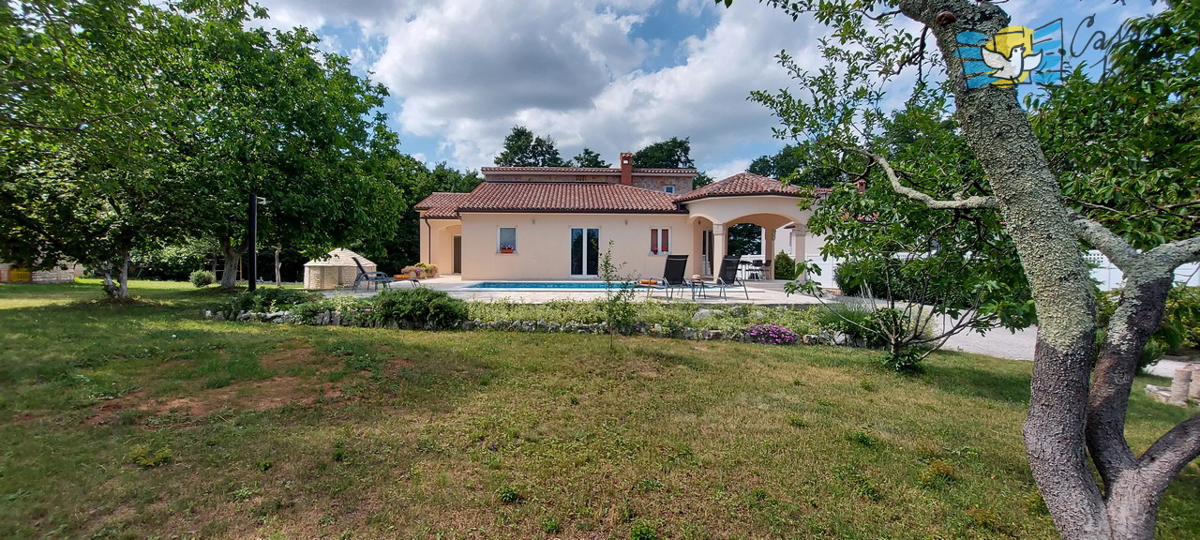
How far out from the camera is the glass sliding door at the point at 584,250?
60.0 ft

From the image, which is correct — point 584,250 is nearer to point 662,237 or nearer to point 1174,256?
point 662,237

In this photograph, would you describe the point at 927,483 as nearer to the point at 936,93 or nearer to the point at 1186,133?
the point at 1186,133

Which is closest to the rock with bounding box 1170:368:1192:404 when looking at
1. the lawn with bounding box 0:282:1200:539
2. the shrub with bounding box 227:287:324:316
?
the lawn with bounding box 0:282:1200:539

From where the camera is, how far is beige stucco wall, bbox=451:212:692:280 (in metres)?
18.0

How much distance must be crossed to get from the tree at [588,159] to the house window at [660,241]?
3132cm

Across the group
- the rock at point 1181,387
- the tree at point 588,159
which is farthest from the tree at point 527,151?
the rock at point 1181,387

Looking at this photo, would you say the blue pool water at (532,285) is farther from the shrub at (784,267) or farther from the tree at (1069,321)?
the tree at (1069,321)

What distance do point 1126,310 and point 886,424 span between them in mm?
2499

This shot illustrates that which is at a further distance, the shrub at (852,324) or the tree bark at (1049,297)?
the shrub at (852,324)

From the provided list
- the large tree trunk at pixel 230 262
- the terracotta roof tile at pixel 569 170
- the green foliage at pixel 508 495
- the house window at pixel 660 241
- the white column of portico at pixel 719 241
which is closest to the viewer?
the green foliage at pixel 508 495

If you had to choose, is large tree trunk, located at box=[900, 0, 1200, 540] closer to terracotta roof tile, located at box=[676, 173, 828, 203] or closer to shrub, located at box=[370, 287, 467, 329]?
shrub, located at box=[370, 287, 467, 329]

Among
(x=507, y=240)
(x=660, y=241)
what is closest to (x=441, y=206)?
(x=507, y=240)

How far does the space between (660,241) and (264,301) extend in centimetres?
1346

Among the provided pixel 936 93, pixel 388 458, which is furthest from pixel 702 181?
pixel 388 458
